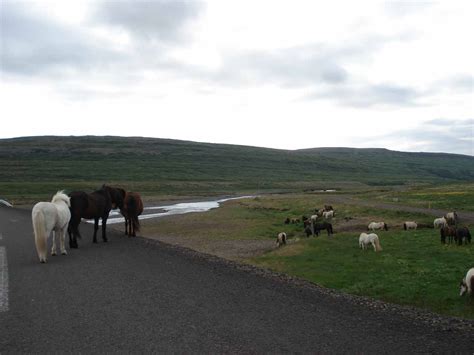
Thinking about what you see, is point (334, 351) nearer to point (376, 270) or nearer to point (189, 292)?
point (189, 292)

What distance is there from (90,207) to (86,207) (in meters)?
0.77

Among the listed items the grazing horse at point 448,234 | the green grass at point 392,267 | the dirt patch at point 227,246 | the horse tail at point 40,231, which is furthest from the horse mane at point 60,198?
the grazing horse at point 448,234

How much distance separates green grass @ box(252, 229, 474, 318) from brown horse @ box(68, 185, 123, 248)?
8.92m

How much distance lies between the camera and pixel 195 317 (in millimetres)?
10078

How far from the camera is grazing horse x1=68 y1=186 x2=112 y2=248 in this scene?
2148 centimetres

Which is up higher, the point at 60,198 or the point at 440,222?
the point at 60,198

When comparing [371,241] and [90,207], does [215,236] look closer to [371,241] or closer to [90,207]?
[90,207]

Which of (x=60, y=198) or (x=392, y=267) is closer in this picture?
(x=392, y=267)

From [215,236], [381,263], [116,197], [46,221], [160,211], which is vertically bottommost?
[160,211]

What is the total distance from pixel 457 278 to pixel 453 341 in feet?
25.1

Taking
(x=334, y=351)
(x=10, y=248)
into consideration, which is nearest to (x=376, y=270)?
(x=334, y=351)

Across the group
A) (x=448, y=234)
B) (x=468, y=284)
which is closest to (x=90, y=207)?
(x=468, y=284)

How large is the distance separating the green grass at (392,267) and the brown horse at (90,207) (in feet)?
29.2

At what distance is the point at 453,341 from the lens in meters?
8.55
